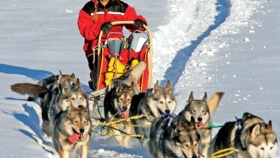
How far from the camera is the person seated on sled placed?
7512 mm

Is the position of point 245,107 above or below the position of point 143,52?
below

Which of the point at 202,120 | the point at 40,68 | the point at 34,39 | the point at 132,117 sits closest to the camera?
the point at 202,120

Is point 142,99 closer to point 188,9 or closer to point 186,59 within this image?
point 186,59

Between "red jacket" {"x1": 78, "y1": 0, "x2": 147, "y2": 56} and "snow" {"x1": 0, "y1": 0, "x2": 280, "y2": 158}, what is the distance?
0.97 metres

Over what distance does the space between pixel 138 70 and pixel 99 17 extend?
1.02 metres

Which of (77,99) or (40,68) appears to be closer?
(77,99)

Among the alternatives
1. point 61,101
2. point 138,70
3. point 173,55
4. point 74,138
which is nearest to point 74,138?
point 74,138

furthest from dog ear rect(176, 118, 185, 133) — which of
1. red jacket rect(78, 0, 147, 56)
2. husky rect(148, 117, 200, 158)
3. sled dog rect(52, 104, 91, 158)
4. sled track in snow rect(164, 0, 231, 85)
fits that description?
sled track in snow rect(164, 0, 231, 85)

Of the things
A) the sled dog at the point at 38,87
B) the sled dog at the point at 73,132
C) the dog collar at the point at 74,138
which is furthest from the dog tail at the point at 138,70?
the dog collar at the point at 74,138

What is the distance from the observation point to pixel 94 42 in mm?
7551

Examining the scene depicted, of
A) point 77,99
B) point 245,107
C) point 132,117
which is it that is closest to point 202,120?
point 132,117

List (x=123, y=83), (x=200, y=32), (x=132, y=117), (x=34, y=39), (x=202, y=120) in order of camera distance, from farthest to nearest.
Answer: (x=200, y=32)
(x=34, y=39)
(x=123, y=83)
(x=132, y=117)
(x=202, y=120)

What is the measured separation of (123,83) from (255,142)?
2.50m

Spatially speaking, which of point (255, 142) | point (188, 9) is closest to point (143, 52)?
point (255, 142)
